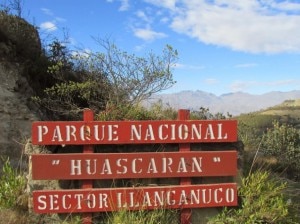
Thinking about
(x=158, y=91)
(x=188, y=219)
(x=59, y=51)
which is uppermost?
(x=59, y=51)

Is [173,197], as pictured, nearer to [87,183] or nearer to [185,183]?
[185,183]

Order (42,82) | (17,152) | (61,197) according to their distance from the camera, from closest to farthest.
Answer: (61,197) → (17,152) → (42,82)

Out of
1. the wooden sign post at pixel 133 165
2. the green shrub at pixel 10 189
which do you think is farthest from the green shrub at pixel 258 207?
the green shrub at pixel 10 189

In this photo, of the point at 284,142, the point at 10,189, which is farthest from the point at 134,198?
the point at 284,142

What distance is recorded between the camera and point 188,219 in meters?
5.37

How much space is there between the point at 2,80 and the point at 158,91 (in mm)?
3054

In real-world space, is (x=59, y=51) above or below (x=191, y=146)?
above

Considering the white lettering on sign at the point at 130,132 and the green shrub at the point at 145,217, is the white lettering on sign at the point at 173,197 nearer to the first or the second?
the green shrub at the point at 145,217

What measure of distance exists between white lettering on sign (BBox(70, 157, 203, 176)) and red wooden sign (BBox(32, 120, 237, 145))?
22 centimetres

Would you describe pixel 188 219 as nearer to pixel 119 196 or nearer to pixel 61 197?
pixel 119 196

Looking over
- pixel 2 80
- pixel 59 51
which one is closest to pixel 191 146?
pixel 2 80

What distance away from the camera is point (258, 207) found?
5355mm

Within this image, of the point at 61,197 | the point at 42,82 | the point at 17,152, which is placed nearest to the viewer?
the point at 61,197

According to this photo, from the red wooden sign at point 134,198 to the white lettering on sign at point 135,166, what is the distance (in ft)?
0.66
